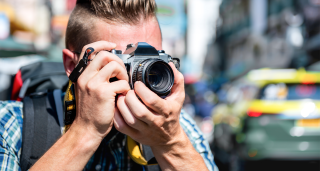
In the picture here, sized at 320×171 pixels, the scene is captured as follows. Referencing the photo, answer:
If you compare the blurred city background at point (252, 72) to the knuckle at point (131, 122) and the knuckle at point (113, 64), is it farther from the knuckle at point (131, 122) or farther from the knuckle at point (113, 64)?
the knuckle at point (131, 122)

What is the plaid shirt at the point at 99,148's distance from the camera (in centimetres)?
149

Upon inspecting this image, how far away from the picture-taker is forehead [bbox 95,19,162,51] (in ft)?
5.80

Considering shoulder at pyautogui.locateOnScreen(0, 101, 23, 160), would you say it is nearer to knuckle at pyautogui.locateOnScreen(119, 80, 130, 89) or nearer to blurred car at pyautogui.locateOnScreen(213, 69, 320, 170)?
knuckle at pyautogui.locateOnScreen(119, 80, 130, 89)

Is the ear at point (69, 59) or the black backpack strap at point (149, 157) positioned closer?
the black backpack strap at point (149, 157)

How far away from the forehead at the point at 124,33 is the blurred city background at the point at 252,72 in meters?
1.62

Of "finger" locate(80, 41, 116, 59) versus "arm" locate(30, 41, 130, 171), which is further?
"finger" locate(80, 41, 116, 59)

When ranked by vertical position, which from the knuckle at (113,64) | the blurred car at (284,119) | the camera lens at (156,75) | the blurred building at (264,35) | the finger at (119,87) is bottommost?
the blurred car at (284,119)

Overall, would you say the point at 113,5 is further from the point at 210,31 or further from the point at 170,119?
the point at 210,31

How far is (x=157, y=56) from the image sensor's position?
5.33ft

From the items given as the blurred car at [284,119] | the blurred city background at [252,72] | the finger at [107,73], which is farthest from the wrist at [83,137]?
the blurred car at [284,119]

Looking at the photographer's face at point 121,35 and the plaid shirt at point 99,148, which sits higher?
the photographer's face at point 121,35

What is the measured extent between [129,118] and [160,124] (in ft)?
0.51

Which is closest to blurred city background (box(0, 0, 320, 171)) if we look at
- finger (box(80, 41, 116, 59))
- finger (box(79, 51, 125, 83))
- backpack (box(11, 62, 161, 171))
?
backpack (box(11, 62, 161, 171))

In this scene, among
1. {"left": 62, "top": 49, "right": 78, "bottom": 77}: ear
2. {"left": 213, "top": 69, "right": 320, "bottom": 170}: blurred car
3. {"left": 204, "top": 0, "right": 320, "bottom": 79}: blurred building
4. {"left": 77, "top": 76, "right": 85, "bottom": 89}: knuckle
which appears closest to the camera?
{"left": 77, "top": 76, "right": 85, "bottom": 89}: knuckle
